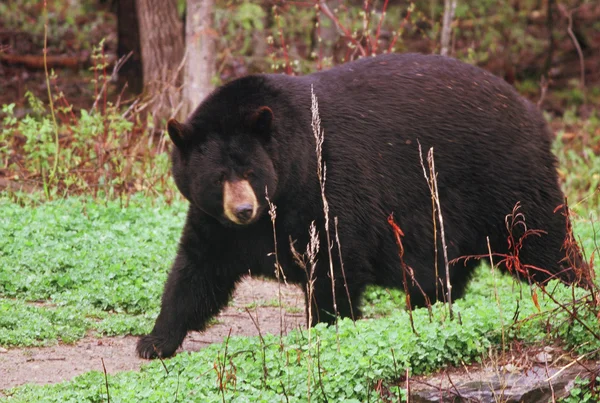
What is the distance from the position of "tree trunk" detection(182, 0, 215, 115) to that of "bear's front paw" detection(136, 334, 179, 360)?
210 inches

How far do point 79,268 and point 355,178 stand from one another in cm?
247

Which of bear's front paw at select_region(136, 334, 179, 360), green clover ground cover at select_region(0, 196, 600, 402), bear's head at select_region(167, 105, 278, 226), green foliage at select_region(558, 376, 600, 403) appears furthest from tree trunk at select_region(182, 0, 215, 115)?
green foliage at select_region(558, 376, 600, 403)

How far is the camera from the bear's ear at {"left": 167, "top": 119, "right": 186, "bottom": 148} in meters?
5.34

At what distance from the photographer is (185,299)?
19.0 feet

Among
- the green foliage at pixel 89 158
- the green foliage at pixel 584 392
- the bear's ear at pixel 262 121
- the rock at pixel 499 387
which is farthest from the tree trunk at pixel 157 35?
the green foliage at pixel 584 392

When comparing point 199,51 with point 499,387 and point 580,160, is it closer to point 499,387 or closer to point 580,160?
point 580,160

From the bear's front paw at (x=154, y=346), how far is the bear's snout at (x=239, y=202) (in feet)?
3.14

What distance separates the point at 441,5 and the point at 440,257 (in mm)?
13433

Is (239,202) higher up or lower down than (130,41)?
higher up

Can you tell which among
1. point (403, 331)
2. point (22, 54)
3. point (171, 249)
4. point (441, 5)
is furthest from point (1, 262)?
point (441, 5)

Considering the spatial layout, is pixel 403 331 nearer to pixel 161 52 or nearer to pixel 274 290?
pixel 274 290

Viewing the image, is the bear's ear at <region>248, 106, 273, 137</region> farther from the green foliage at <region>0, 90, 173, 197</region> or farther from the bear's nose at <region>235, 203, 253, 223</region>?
the green foliage at <region>0, 90, 173, 197</region>

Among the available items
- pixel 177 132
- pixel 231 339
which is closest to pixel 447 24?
pixel 177 132

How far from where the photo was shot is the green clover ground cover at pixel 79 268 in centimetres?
614
